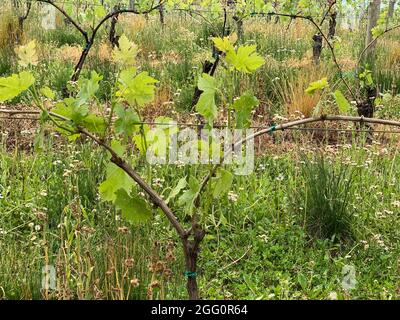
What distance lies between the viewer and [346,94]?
18.8 feet

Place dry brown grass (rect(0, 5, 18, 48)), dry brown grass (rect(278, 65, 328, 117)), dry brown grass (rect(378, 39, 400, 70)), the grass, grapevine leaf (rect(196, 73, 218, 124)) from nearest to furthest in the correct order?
1. grapevine leaf (rect(196, 73, 218, 124))
2. the grass
3. dry brown grass (rect(278, 65, 328, 117))
4. dry brown grass (rect(378, 39, 400, 70))
5. dry brown grass (rect(0, 5, 18, 48))

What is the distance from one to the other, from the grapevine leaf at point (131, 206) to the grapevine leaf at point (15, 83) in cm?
43

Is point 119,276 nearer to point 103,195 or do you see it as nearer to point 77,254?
point 77,254

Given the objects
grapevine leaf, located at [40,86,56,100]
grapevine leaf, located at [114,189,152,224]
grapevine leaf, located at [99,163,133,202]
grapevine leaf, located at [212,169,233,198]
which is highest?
grapevine leaf, located at [40,86,56,100]

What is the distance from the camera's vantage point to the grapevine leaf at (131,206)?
183 cm

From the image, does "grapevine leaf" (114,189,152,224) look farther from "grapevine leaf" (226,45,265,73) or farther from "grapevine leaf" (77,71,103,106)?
"grapevine leaf" (226,45,265,73)

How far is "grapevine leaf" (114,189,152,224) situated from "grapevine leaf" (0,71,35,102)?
426mm

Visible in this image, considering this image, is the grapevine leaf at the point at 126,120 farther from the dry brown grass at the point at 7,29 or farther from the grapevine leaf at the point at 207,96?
the dry brown grass at the point at 7,29

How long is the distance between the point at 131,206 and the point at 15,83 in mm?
504

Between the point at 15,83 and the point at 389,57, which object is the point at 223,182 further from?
the point at 389,57

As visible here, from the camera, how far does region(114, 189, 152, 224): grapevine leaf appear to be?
1833 millimetres

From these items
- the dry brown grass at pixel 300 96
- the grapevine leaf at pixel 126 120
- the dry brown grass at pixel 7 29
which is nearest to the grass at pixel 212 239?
the grapevine leaf at pixel 126 120

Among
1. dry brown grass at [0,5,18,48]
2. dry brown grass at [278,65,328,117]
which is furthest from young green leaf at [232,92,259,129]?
dry brown grass at [0,5,18,48]
